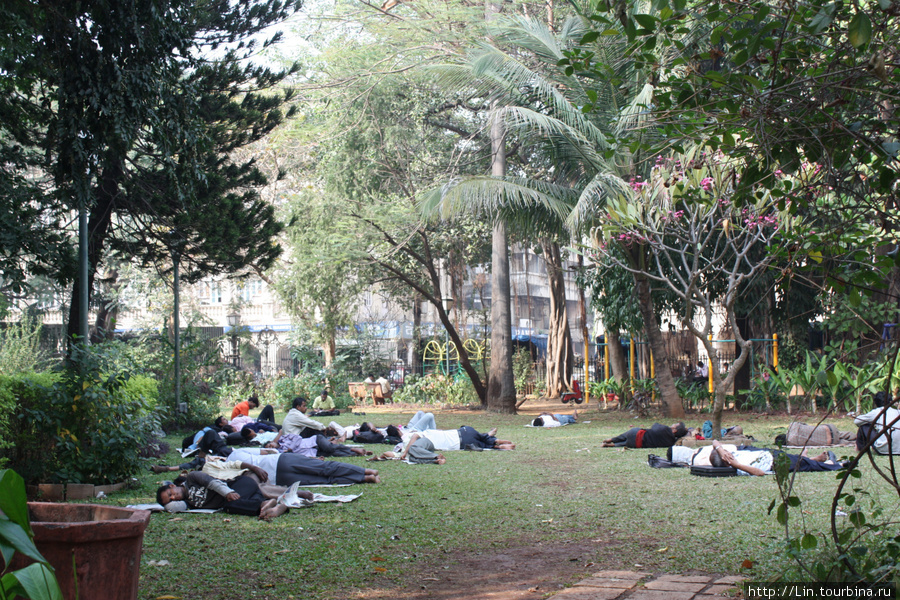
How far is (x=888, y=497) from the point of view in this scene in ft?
21.5

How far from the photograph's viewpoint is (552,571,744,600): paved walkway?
3957mm

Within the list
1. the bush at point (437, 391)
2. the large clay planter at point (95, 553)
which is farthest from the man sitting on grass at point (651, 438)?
the bush at point (437, 391)

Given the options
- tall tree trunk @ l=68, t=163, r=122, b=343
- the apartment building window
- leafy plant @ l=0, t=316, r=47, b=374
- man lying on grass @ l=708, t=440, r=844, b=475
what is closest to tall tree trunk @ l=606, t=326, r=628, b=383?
man lying on grass @ l=708, t=440, r=844, b=475

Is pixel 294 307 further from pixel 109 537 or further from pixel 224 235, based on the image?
pixel 109 537

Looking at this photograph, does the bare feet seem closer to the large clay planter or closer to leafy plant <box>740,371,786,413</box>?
the large clay planter

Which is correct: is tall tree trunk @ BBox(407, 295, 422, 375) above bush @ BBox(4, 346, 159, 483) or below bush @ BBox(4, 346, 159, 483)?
above

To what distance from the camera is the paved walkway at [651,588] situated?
3.96m

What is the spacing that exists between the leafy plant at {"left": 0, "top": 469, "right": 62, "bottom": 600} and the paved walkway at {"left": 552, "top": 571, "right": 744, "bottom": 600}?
301cm

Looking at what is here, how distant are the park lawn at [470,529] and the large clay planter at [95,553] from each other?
127 cm

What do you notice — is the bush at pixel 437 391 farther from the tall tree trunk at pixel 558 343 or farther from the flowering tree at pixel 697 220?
the flowering tree at pixel 697 220

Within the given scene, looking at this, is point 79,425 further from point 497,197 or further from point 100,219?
point 497,197

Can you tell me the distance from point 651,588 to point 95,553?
2859 millimetres

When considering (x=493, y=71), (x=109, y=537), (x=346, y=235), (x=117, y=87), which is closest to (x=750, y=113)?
(x=109, y=537)

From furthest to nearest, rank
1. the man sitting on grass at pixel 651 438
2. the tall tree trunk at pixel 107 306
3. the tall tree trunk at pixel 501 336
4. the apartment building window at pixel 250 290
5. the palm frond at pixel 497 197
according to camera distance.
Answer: the apartment building window at pixel 250 290
the tall tree trunk at pixel 107 306
the tall tree trunk at pixel 501 336
the palm frond at pixel 497 197
the man sitting on grass at pixel 651 438
